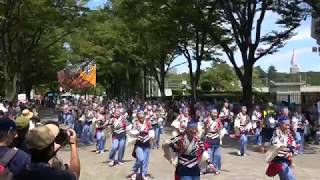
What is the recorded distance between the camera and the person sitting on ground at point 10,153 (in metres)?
4.77

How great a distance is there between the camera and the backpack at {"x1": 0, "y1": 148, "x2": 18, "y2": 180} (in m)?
4.64

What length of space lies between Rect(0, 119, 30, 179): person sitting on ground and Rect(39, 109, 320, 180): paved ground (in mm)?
9285

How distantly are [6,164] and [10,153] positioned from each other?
13 cm

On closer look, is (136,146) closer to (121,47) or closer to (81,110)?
(81,110)

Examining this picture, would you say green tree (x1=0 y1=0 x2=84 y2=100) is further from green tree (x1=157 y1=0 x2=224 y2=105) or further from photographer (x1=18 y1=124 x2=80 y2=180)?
photographer (x1=18 y1=124 x2=80 y2=180)

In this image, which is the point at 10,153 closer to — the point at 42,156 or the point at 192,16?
the point at 42,156

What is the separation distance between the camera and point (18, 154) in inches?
194

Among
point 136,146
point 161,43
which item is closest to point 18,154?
point 136,146

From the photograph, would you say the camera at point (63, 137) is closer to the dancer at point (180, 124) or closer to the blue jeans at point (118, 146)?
the dancer at point (180, 124)

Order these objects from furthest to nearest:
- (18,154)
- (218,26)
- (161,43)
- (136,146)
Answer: (161,43), (218,26), (136,146), (18,154)

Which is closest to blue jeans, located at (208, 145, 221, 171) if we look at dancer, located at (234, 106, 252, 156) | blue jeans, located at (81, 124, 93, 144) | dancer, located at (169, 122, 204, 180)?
dancer, located at (234, 106, 252, 156)

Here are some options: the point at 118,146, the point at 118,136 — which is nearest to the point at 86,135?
the point at 118,146

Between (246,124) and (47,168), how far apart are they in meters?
14.5

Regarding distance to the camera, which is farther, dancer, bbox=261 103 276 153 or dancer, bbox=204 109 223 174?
dancer, bbox=261 103 276 153
